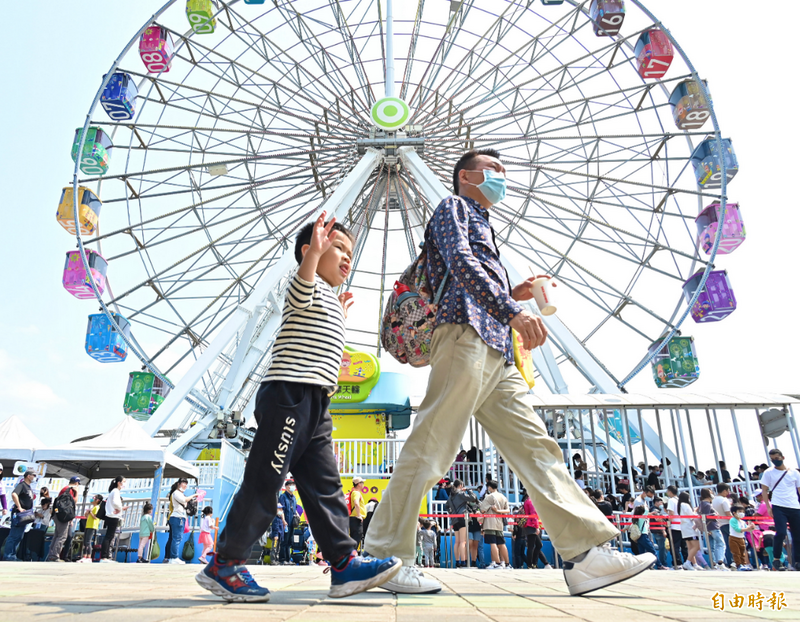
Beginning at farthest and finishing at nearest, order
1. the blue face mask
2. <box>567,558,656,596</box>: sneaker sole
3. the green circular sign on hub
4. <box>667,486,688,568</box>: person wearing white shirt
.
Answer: the green circular sign on hub → <box>667,486,688,568</box>: person wearing white shirt → the blue face mask → <box>567,558,656,596</box>: sneaker sole

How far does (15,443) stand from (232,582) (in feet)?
41.1

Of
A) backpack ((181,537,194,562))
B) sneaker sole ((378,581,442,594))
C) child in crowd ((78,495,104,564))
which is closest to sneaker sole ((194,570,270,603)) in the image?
sneaker sole ((378,581,442,594))

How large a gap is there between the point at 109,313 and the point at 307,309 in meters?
13.5

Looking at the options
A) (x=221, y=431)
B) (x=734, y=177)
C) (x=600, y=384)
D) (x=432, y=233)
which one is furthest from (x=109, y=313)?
(x=734, y=177)

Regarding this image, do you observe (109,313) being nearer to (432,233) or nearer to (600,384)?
(600,384)

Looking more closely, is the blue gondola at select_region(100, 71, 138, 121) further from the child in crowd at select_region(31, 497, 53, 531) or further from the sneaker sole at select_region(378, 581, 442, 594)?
the sneaker sole at select_region(378, 581, 442, 594)

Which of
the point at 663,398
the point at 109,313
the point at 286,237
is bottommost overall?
the point at 663,398

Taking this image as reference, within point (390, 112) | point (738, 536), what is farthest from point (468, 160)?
point (390, 112)

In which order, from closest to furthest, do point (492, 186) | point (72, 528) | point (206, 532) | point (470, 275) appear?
1. point (470, 275)
2. point (492, 186)
3. point (206, 532)
4. point (72, 528)

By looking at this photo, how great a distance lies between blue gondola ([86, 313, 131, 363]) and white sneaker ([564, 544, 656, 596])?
46.5 feet

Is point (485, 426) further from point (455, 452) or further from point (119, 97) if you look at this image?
point (119, 97)

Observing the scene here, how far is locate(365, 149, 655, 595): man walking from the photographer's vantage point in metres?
2.35

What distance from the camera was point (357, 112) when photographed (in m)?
14.7

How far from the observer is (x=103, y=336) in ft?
47.7
